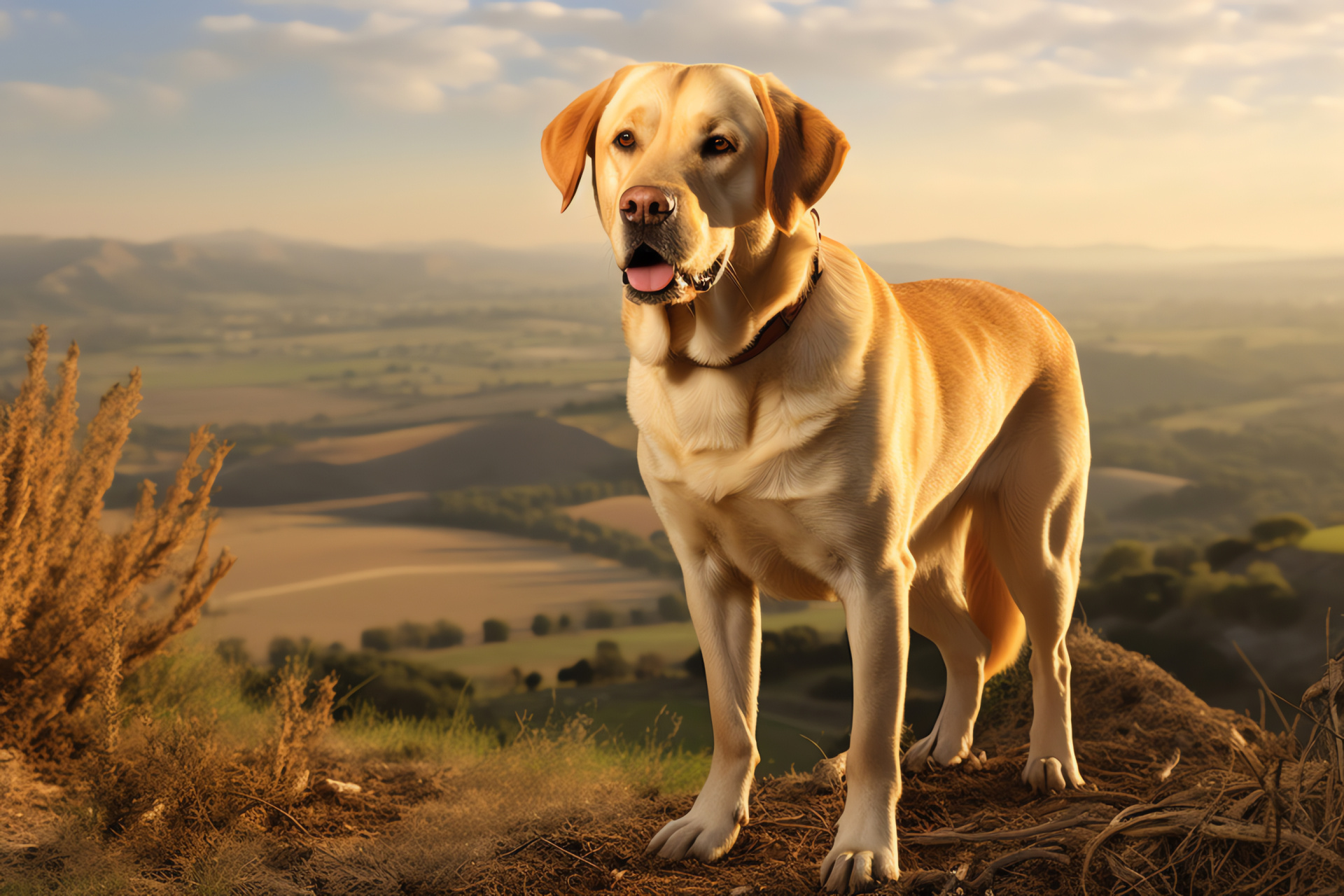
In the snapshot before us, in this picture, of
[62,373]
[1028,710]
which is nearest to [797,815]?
[1028,710]

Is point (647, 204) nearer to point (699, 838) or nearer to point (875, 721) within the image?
point (875, 721)

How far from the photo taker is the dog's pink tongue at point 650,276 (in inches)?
98.3

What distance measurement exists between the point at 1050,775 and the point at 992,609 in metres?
0.69

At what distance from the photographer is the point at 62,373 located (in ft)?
15.5

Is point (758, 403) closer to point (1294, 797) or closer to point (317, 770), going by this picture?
point (1294, 797)

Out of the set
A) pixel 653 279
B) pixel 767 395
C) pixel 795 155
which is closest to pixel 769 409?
pixel 767 395

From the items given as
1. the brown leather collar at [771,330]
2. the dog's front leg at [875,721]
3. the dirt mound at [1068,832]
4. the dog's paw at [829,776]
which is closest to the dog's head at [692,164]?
the brown leather collar at [771,330]

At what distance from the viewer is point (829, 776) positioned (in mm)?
3961

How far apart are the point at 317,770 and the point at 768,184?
3.42m

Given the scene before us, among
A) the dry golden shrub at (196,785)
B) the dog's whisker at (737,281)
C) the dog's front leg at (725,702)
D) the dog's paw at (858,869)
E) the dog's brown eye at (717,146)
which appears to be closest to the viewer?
the dog's brown eye at (717,146)

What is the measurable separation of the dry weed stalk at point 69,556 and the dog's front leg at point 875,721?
10.2ft

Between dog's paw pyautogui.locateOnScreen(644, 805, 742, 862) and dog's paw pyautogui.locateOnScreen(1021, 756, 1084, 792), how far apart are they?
1.33m

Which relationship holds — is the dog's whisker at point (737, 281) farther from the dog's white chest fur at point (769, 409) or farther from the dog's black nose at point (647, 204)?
the dog's black nose at point (647, 204)

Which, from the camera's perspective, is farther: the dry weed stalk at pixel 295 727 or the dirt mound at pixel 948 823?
the dry weed stalk at pixel 295 727
